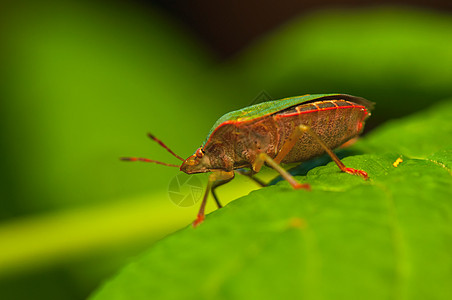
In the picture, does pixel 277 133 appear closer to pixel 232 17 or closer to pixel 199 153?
pixel 199 153

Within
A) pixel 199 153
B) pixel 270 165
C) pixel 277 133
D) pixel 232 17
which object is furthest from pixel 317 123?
pixel 232 17

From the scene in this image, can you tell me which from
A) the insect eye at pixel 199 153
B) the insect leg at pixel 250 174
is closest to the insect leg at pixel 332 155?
the insect leg at pixel 250 174

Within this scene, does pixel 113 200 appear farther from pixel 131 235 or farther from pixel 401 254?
pixel 401 254

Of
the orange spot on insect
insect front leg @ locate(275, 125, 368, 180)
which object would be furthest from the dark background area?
the orange spot on insect

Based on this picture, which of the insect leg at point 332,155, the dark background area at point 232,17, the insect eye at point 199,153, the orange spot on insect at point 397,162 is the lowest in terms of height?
the orange spot on insect at point 397,162

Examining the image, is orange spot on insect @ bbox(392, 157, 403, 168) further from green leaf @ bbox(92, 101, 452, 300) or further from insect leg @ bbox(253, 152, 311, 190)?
insect leg @ bbox(253, 152, 311, 190)

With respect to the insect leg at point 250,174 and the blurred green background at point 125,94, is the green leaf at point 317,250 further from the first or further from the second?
the blurred green background at point 125,94
